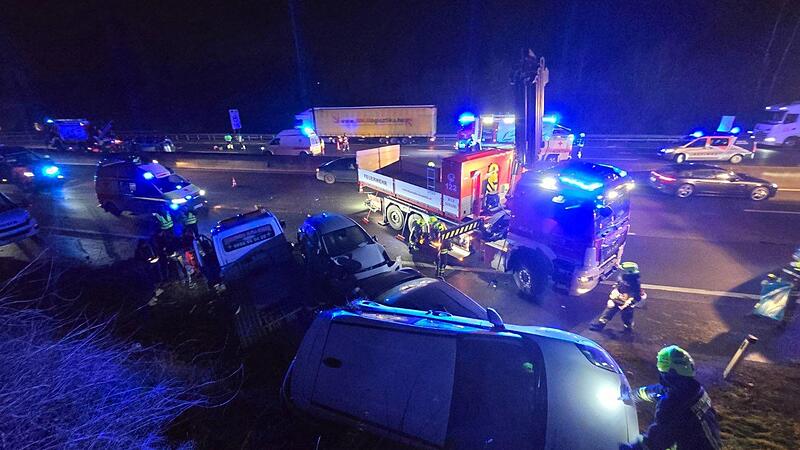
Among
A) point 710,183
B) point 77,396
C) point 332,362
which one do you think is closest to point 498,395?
point 332,362

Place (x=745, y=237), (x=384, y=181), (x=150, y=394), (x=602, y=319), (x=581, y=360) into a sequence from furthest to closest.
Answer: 1. (x=384, y=181)
2. (x=745, y=237)
3. (x=602, y=319)
4. (x=150, y=394)
5. (x=581, y=360)

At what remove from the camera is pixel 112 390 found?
424cm

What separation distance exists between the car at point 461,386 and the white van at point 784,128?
28720 millimetres

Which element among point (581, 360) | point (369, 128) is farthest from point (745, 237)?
point (369, 128)

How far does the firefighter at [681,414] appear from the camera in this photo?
3168 millimetres

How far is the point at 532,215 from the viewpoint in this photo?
746 centimetres

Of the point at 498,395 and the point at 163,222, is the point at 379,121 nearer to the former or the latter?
the point at 163,222

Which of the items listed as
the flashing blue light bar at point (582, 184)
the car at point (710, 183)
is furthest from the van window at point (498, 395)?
the car at point (710, 183)

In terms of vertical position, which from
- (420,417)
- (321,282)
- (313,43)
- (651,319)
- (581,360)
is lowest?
(651,319)

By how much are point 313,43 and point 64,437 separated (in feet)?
179

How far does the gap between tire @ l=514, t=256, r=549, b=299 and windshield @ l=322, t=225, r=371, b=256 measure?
139 inches

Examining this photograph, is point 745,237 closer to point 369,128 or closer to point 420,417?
point 420,417

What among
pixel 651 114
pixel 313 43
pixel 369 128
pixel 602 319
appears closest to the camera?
pixel 602 319

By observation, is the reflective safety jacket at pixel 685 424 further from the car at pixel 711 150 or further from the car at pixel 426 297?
the car at pixel 711 150
